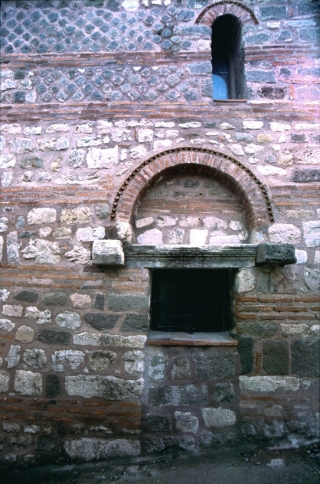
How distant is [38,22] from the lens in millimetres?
4000

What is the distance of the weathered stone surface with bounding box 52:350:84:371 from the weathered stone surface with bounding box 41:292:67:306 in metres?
0.51

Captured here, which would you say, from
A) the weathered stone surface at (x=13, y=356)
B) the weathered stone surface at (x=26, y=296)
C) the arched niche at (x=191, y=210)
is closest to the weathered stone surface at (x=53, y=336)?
the weathered stone surface at (x=13, y=356)

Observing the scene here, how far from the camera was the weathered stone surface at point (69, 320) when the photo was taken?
3305mm

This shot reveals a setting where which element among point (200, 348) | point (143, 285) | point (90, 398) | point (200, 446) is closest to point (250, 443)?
point (200, 446)

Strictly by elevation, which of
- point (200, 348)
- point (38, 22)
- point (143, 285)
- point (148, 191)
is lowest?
point (200, 348)

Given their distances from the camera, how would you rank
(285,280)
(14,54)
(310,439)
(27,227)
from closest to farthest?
1. (310,439)
2. (285,280)
3. (27,227)
4. (14,54)

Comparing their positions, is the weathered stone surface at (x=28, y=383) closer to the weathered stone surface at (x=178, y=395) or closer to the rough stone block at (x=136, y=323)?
the rough stone block at (x=136, y=323)

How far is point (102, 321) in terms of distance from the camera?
129 inches

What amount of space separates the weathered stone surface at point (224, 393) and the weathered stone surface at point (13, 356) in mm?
2151

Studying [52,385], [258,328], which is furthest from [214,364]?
[52,385]

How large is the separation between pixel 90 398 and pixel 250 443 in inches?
67.0

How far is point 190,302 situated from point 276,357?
1.08m

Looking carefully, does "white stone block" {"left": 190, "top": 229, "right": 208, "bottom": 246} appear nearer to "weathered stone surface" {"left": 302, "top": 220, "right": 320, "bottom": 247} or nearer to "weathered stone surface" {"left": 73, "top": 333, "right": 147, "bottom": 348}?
"weathered stone surface" {"left": 302, "top": 220, "right": 320, "bottom": 247}

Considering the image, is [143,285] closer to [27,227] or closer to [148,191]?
[148,191]
